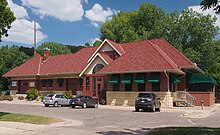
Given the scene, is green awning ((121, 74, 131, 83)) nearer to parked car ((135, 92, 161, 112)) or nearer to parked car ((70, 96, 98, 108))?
parked car ((70, 96, 98, 108))

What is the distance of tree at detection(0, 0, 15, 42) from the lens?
66.5ft

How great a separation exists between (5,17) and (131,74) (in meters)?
18.7

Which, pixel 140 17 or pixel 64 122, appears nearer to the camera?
pixel 64 122

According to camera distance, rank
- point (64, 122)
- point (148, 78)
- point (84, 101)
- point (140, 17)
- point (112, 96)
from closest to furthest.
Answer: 1. point (64, 122)
2. point (84, 101)
3. point (148, 78)
4. point (112, 96)
5. point (140, 17)

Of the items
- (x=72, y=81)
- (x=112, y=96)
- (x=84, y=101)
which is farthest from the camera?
(x=72, y=81)

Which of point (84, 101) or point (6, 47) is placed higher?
point (6, 47)

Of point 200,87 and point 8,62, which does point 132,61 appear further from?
point 8,62

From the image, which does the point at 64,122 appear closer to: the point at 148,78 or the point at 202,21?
the point at 148,78

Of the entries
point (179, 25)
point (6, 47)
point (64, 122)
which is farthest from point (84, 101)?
point (6, 47)

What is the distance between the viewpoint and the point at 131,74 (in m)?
36.3

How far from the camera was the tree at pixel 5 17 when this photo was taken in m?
20.3

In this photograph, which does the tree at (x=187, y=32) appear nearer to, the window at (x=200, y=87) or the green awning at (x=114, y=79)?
the window at (x=200, y=87)

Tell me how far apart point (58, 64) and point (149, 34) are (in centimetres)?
1741

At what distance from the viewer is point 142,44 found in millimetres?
39406
